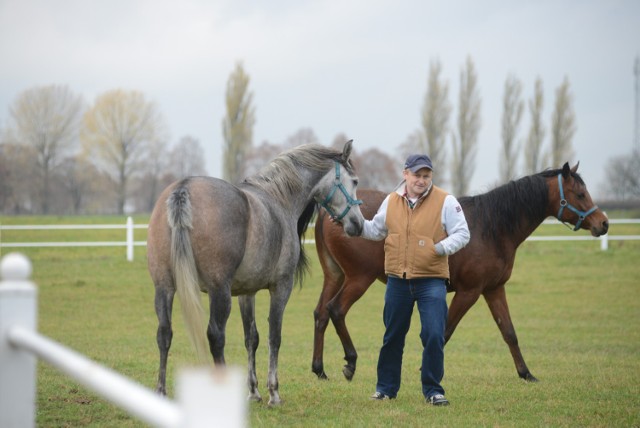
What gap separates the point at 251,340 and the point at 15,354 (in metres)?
4.34

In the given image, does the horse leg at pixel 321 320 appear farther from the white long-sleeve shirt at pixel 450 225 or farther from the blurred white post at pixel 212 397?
the blurred white post at pixel 212 397

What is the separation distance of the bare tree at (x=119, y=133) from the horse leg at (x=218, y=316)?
153 ft

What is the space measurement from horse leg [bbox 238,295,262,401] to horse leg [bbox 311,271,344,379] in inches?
55.8

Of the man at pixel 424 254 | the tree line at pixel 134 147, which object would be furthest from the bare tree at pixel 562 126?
the man at pixel 424 254

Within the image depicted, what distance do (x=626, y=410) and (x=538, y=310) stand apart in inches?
368

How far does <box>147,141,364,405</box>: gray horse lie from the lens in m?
5.39

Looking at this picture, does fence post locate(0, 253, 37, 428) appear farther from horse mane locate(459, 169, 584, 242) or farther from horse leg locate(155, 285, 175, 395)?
horse mane locate(459, 169, 584, 242)

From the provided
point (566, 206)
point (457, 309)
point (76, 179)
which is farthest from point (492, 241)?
point (76, 179)

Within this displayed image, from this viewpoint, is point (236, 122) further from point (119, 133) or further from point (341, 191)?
point (341, 191)

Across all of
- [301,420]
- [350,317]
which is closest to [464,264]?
[301,420]

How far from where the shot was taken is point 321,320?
27.1ft

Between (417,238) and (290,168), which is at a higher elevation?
(290,168)

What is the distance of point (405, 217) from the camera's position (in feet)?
20.7

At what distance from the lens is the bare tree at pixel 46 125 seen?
49.9 m
